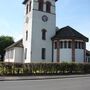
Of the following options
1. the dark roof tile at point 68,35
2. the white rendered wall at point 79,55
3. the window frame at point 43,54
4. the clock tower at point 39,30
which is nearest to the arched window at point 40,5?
the clock tower at point 39,30

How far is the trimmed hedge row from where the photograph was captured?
24672 millimetres

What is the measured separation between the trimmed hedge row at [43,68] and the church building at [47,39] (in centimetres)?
851

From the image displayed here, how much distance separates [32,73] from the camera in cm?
2588

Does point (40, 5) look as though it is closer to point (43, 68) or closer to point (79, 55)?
point (79, 55)

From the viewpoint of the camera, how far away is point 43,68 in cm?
2692

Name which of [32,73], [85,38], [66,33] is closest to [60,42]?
[66,33]

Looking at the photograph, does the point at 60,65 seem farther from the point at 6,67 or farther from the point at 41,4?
the point at 41,4

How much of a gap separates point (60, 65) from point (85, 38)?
13962mm

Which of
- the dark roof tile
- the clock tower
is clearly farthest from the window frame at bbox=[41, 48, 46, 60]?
the dark roof tile

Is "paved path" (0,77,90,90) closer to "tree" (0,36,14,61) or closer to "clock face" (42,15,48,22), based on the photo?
"clock face" (42,15,48,22)

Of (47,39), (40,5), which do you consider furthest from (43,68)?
(40,5)

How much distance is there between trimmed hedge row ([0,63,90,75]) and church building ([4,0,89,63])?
8513 millimetres

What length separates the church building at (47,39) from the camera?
39.1 metres

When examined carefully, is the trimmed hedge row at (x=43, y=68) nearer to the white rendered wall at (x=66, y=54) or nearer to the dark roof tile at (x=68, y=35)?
the white rendered wall at (x=66, y=54)
